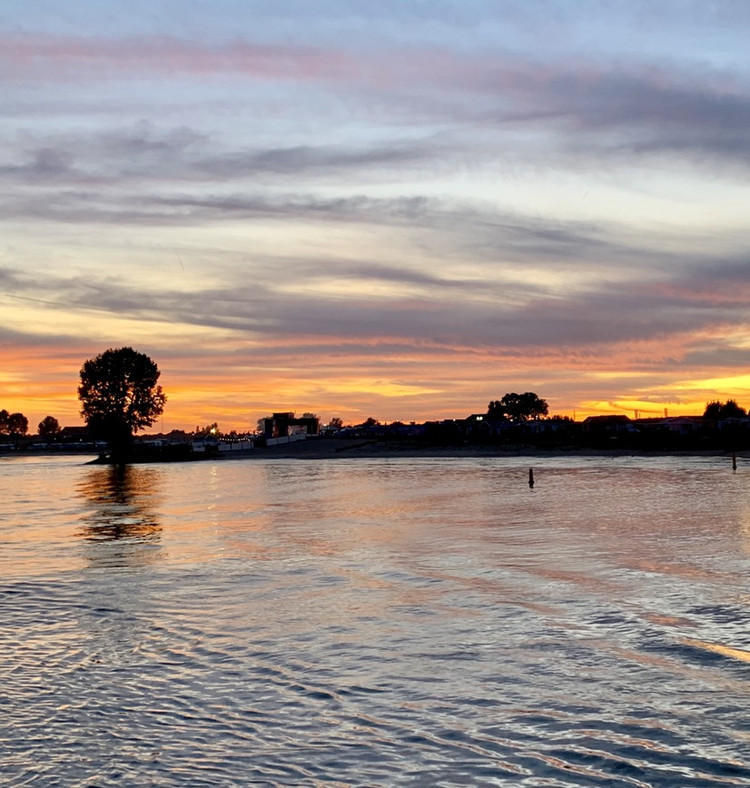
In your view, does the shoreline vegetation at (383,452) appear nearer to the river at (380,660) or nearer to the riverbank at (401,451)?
the riverbank at (401,451)

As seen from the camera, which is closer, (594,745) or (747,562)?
(594,745)

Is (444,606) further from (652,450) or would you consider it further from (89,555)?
(652,450)

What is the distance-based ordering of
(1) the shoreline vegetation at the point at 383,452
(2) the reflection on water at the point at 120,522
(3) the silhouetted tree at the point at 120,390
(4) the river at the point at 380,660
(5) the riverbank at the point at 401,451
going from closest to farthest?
(4) the river at the point at 380,660 → (2) the reflection on water at the point at 120,522 → (1) the shoreline vegetation at the point at 383,452 → (5) the riverbank at the point at 401,451 → (3) the silhouetted tree at the point at 120,390

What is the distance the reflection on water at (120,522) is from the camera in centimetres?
3031

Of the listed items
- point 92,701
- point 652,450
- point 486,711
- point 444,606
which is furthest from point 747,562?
point 652,450

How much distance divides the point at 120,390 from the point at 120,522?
13877 centimetres

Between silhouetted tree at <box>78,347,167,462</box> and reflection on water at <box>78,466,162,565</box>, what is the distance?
104032 millimetres

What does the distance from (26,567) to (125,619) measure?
9866 mm

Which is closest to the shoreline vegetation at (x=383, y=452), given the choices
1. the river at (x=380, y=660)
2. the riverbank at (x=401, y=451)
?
the riverbank at (x=401, y=451)

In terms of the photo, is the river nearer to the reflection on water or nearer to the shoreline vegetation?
the reflection on water

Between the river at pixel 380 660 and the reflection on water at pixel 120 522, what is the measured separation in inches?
18.6

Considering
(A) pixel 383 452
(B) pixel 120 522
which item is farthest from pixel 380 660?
(A) pixel 383 452

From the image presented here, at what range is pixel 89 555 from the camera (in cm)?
Result: 2986

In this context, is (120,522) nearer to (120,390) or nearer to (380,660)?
(380,660)
